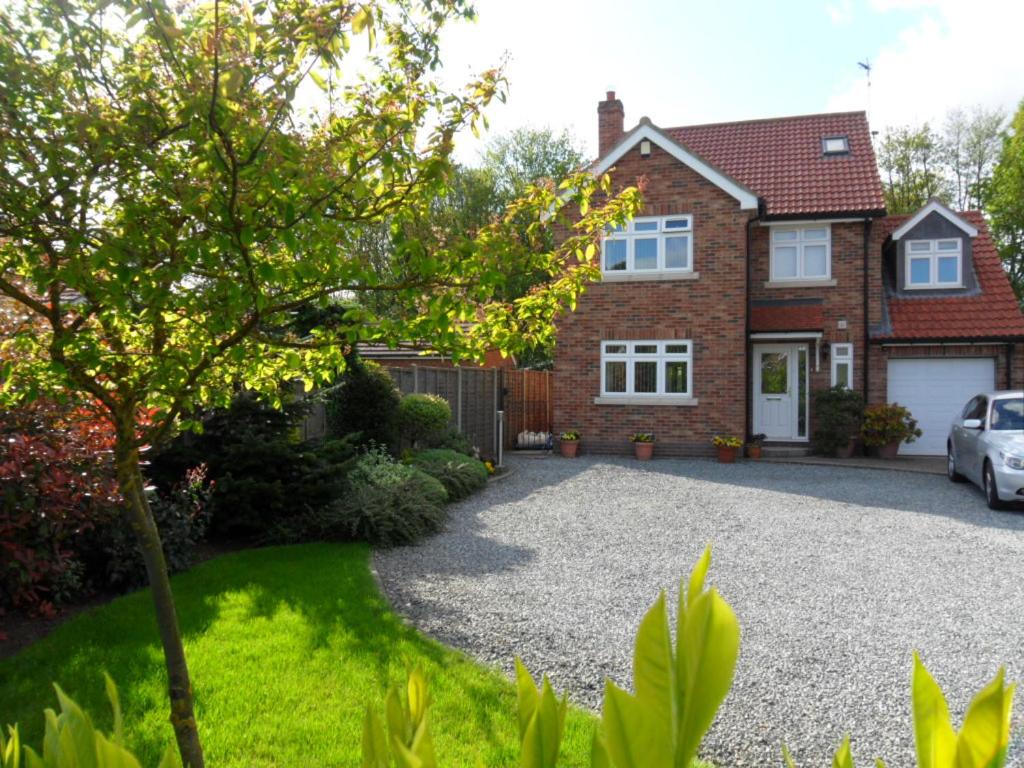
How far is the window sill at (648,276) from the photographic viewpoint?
16.3 meters

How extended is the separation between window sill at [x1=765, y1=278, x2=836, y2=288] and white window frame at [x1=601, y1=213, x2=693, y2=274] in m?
2.10

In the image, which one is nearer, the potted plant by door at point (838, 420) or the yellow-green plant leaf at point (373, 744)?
Answer: the yellow-green plant leaf at point (373, 744)

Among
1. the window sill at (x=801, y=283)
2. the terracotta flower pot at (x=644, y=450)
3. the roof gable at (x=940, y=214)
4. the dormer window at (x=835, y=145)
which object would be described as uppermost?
the dormer window at (x=835, y=145)

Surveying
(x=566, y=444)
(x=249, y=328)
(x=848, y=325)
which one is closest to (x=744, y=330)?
(x=848, y=325)

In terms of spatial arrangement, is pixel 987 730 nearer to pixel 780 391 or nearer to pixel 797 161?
pixel 780 391

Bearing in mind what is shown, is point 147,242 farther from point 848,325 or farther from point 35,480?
point 848,325

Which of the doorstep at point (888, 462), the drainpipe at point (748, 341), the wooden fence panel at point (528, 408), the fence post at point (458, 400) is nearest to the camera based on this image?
the doorstep at point (888, 462)

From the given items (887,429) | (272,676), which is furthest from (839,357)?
(272,676)

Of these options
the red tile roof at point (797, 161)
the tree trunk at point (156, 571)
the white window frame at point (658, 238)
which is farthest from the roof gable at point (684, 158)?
the tree trunk at point (156, 571)

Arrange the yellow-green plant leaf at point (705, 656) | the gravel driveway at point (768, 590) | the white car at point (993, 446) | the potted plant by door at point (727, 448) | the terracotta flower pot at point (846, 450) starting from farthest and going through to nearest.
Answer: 1. the terracotta flower pot at point (846, 450)
2. the potted plant by door at point (727, 448)
3. the white car at point (993, 446)
4. the gravel driveway at point (768, 590)
5. the yellow-green plant leaf at point (705, 656)

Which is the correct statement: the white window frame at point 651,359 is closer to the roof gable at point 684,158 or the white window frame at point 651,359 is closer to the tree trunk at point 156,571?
the roof gable at point 684,158

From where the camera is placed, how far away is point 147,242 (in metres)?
2.14

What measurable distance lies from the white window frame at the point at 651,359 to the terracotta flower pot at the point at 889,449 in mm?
3939

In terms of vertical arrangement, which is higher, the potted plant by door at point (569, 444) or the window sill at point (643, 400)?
the window sill at point (643, 400)
